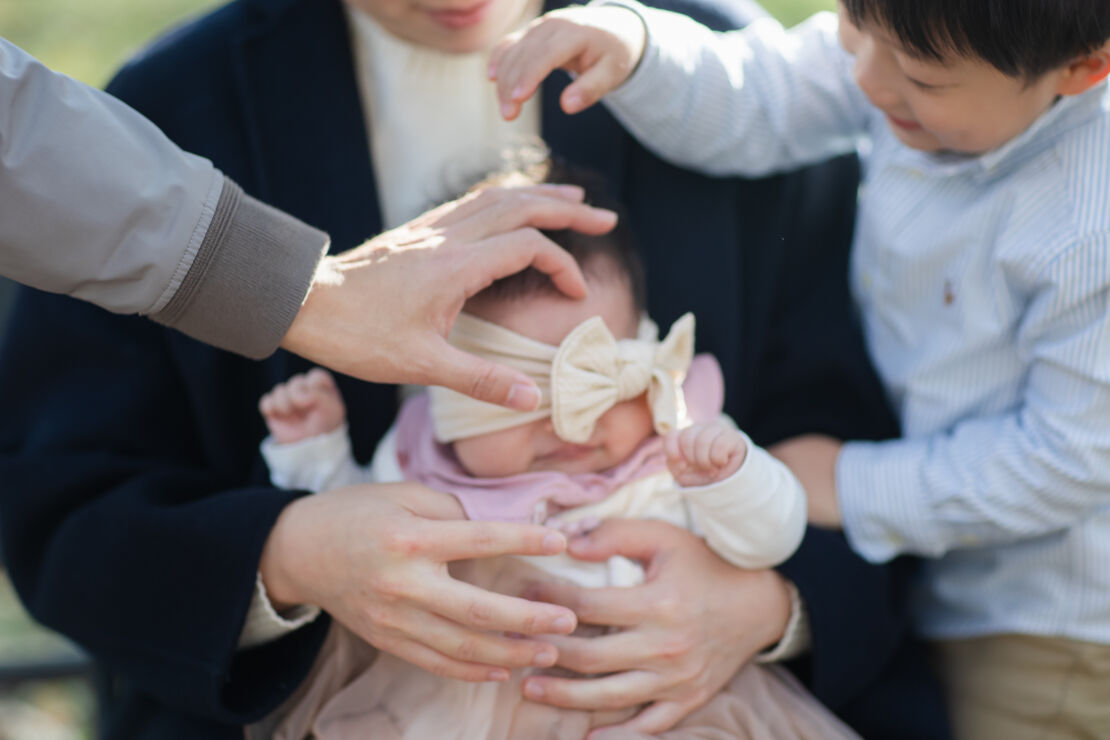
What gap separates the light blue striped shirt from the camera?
1.75 metres

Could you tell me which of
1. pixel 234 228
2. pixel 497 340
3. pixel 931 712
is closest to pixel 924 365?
pixel 931 712

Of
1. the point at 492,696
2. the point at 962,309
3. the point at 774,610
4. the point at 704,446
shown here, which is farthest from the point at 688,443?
the point at 962,309

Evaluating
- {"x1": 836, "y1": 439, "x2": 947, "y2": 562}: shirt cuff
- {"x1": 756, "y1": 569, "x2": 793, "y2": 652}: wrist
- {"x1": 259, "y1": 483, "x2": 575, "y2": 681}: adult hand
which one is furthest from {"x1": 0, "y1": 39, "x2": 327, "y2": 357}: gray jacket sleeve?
{"x1": 836, "y1": 439, "x2": 947, "y2": 562}: shirt cuff

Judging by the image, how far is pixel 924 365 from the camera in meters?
2.02

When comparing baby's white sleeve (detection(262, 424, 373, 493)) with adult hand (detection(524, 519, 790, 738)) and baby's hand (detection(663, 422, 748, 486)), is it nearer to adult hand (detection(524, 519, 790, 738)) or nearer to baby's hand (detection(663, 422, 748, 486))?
adult hand (detection(524, 519, 790, 738))

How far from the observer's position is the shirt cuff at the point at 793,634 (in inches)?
75.0

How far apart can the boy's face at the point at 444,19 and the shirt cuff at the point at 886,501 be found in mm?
1073

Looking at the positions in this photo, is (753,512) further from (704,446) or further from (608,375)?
(608,375)

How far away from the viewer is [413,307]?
155 cm

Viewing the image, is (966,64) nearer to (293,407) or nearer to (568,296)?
(568,296)

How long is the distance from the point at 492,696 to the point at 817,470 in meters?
0.77

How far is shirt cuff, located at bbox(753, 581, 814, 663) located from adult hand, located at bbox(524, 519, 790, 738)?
6 centimetres

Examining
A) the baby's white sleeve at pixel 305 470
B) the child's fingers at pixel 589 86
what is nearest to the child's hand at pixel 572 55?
the child's fingers at pixel 589 86

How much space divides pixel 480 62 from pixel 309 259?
0.83 metres
